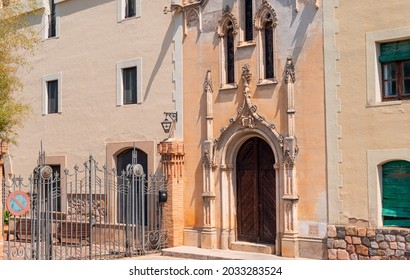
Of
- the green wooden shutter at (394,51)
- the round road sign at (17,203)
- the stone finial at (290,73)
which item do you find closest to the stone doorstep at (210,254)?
the stone finial at (290,73)

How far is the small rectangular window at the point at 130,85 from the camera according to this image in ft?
63.9

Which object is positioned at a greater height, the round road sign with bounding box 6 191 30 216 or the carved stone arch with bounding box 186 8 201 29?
the carved stone arch with bounding box 186 8 201 29

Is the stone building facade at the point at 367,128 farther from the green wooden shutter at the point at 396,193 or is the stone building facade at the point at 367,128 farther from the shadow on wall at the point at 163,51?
the shadow on wall at the point at 163,51

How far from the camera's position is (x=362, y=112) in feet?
45.6

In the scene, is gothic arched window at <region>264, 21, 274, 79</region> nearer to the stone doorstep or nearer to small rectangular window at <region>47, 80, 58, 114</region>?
the stone doorstep

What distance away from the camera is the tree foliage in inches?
772

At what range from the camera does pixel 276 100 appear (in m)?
15.5

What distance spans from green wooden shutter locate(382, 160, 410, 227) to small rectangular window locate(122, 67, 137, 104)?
8.46m

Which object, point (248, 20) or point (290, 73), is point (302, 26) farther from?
point (248, 20)

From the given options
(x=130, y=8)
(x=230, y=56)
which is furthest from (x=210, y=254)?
(x=130, y=8)

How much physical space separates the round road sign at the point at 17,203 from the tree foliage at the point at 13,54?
19.2ft

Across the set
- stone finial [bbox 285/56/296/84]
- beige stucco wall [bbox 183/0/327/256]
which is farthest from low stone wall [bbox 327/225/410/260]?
stone finial [bbox 285/56/296/84]
